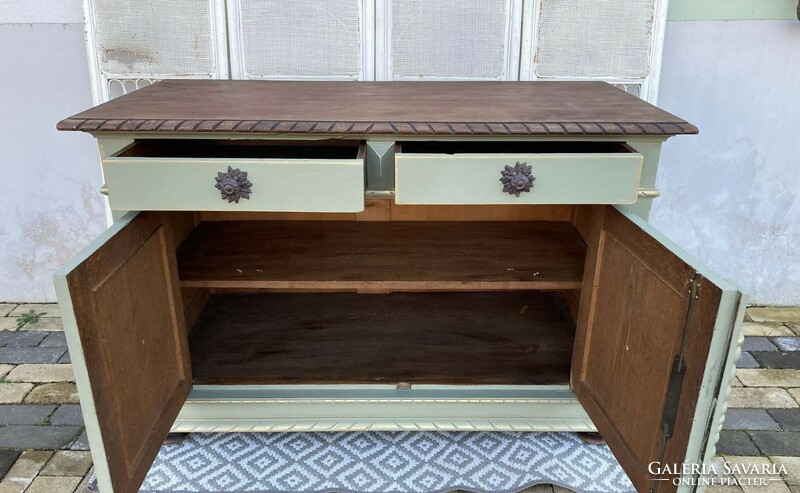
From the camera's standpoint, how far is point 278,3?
77.9 inches

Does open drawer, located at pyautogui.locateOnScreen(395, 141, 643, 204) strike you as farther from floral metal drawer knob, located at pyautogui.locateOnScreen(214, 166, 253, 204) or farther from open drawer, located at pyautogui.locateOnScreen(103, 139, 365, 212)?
floral metal drawer knob, located at pyautogui.locateOnScreen(214, 166, 253, 204)

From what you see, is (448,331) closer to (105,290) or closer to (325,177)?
(325,177)

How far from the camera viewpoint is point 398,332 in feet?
6.16

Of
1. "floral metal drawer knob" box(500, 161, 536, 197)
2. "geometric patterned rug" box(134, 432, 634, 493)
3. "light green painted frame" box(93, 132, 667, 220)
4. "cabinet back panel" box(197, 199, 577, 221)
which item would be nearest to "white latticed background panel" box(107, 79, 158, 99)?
"cabinet back panel" box(197, 199, 577, 221)

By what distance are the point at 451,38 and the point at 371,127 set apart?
889 millimetres

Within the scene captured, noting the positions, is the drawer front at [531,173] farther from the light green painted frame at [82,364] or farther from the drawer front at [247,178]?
the light green painted frame at [82,364]

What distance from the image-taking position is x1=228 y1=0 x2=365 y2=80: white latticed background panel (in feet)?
6.52

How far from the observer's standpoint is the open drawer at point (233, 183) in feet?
4.15

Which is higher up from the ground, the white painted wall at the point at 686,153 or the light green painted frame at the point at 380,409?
the white painted wall at the point at 686,153

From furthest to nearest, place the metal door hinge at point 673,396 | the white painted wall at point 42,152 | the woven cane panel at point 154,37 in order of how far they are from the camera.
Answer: the white painted wall at point 42,152, the woven cane panel at point 154,37, the metal door hinge at point 673,396

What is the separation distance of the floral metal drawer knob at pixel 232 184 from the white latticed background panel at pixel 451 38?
0.96 metres

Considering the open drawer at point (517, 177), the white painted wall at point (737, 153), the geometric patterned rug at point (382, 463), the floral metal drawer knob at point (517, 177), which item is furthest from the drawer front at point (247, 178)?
the white painted wall at point (737, 153)

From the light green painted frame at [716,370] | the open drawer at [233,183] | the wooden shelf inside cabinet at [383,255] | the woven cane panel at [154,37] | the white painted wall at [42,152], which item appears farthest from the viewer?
the white painted wall at [42,152]

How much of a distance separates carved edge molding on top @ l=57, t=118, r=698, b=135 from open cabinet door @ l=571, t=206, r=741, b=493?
0.20 metres
